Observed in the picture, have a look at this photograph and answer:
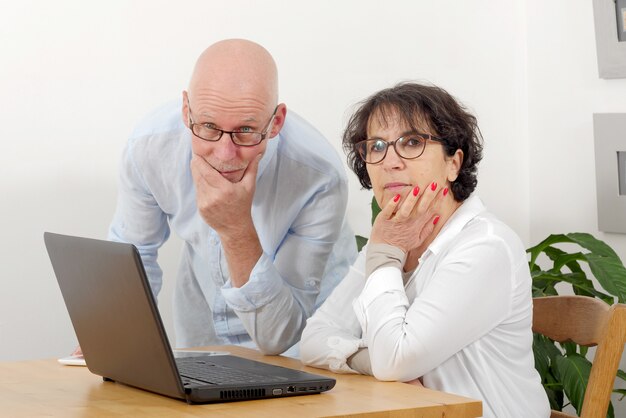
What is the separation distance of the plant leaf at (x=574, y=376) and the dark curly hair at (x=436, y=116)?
733mm

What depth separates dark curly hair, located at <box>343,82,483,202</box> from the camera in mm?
1854

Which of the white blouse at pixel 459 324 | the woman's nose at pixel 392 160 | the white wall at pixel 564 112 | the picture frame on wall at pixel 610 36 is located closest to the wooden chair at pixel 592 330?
the white blouse at pixel 459 324

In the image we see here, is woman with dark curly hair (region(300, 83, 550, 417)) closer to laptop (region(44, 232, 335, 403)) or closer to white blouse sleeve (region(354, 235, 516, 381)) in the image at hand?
white blouse sleeve (region(354, 235, 516, 381))

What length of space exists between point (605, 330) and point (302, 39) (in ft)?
5.21

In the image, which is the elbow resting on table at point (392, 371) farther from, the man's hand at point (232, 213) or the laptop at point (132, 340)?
the man's hand at point (232, 213)

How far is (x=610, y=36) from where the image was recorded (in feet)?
9.37

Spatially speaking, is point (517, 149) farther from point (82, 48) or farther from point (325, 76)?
point (82, 48)

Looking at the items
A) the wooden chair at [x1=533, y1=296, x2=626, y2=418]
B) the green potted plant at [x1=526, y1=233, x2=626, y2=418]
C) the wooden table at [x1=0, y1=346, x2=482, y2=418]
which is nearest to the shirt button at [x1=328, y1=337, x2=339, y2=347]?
the wooden table at [x1=0, y1=346, x2=482, y2=418]

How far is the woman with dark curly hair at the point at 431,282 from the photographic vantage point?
1608 millimetres

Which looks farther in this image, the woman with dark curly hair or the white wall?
the white wall

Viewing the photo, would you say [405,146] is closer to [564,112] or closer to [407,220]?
[407,220]

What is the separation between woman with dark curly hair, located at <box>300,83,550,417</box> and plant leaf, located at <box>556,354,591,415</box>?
69 centimetres

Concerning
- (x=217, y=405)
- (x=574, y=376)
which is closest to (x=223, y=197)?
(x=217, y=405)

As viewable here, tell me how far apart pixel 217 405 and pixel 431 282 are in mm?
465
